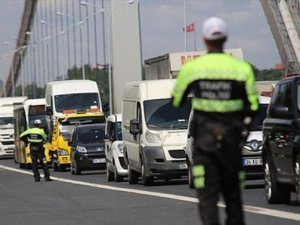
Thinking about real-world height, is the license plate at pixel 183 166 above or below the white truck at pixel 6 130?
above

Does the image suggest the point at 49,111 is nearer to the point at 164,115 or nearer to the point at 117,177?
the point at 117,177

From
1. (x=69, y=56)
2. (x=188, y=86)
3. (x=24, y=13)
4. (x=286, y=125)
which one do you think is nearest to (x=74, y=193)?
(x=286, y=125)

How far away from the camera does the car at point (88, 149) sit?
117 ft

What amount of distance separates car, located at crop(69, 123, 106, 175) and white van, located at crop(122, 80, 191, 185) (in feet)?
26.6

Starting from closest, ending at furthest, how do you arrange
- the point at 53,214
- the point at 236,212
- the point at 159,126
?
the point at 236,212
the point at 53,214
the point at 159,126

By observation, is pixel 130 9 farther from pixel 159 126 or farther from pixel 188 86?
pixel 188 86

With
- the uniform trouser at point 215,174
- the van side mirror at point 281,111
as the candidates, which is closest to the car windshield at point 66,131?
the van side mirror at point 281,111

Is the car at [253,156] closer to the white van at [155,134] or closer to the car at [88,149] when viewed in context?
the white van at [155,134]

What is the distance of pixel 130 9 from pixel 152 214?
46.0 meters

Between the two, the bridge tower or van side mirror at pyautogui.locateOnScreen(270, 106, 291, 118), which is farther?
the bridge tower

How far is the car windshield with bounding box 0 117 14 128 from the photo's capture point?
6302 cm

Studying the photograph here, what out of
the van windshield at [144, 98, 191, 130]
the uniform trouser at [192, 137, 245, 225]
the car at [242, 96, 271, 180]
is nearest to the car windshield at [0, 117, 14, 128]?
the van windshield at [144, 98, 191, 130]

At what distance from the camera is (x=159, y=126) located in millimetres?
26188

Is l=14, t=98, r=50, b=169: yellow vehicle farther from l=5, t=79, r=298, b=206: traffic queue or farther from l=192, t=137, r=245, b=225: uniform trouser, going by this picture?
l=192, t=137, r=245, b=225: uniform trouser
